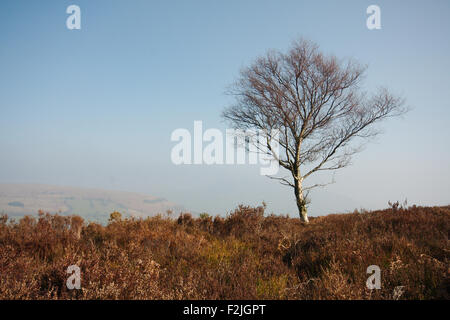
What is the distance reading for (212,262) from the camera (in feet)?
14.5

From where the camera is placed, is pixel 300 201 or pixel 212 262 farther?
pixel 300 201

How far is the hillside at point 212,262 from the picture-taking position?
2979 millimetres

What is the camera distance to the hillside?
2.98 meters

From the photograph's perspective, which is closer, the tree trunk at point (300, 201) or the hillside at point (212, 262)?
the hillside at point (212, 262)

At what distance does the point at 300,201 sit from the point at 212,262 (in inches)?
364

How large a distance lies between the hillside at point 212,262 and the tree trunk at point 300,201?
4.81 meters

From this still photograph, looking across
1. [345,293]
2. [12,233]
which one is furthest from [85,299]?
[12,233]

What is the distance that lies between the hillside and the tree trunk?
15.8 feet

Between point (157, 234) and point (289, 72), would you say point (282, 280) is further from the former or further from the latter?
point (289, 72)

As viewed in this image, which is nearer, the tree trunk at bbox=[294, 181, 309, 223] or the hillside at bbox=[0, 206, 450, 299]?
the hillside at bbox=[0, 206, 450, 299]

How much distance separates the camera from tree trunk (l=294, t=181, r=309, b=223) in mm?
12400

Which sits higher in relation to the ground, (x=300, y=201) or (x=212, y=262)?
(x=300, y=201)

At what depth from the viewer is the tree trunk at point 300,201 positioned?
1240cm
